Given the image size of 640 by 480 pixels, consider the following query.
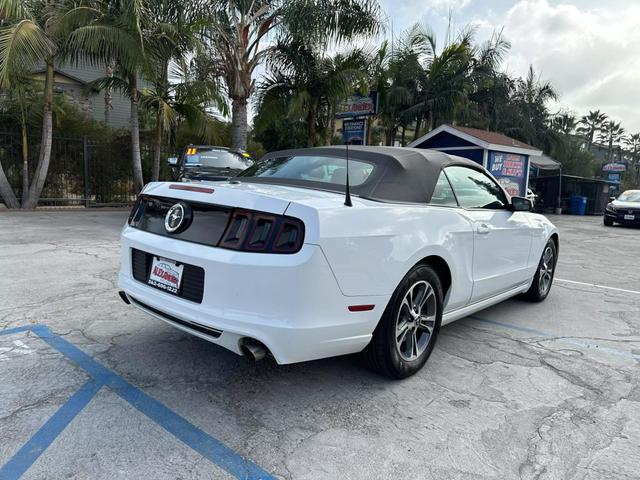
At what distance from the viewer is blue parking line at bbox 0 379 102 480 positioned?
7.03 ft

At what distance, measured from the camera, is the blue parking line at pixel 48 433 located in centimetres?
214

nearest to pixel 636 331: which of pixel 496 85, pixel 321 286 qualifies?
pixel 321 286

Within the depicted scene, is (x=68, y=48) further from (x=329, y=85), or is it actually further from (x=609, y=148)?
(x=609, y=148)

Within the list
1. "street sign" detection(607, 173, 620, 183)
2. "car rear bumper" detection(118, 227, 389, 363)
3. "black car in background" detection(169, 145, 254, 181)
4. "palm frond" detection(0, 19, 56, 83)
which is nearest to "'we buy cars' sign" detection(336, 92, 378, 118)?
"black car in background" detection(169, 145, 254, 181)

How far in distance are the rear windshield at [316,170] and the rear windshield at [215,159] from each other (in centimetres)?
694

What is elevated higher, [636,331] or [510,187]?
[510,187]

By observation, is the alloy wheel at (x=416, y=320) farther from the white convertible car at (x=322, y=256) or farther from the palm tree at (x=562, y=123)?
the palm tree at (x=562, y=123)

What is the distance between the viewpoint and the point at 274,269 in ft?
8.07

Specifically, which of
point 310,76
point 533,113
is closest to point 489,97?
point 533,113

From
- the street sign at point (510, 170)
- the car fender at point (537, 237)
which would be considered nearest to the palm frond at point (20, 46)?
the car fender at point (537, 237)

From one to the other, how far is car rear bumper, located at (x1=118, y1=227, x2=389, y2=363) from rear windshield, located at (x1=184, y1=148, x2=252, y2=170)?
8365mm

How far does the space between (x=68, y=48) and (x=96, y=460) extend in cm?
1244

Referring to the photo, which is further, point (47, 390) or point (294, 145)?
point (294, 145)

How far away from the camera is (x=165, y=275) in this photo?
293 cm
